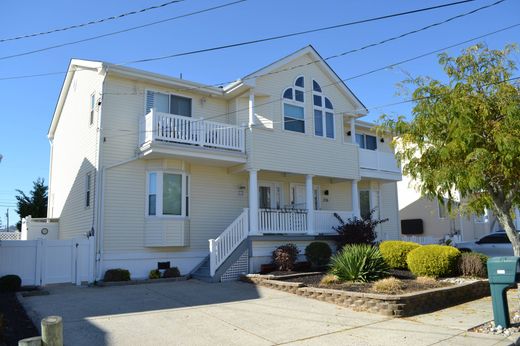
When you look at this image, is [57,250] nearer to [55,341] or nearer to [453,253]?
[55,341]

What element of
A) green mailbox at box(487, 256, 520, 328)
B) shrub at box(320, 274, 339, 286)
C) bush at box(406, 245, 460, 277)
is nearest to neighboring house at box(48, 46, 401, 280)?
shrub at box(320, 274, 339, 286)

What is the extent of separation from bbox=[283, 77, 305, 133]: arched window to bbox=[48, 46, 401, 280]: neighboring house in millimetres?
55

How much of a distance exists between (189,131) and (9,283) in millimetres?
7258

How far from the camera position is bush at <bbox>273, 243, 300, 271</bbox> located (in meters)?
15.2

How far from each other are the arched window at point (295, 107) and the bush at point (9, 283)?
1125 cm

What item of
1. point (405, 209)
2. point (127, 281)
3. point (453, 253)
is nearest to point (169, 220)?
point (127, 281)

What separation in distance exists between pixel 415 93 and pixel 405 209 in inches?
821

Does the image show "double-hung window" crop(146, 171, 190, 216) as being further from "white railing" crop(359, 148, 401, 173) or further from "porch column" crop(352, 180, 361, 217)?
"white railing" crop(359, 148, 401, 173)

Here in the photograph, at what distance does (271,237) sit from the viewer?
16281 mm

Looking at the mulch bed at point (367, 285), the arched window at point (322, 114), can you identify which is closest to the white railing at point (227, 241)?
the mulch bed at point (367, 285)

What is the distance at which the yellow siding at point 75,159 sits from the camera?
16453 millimetres

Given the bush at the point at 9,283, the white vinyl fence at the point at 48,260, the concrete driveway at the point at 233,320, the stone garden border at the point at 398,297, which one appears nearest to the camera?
the concrete driveway at the point at 233,320

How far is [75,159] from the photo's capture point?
19.0 metres

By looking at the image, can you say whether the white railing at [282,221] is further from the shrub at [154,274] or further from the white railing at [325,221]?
the shrub at [154,274]
